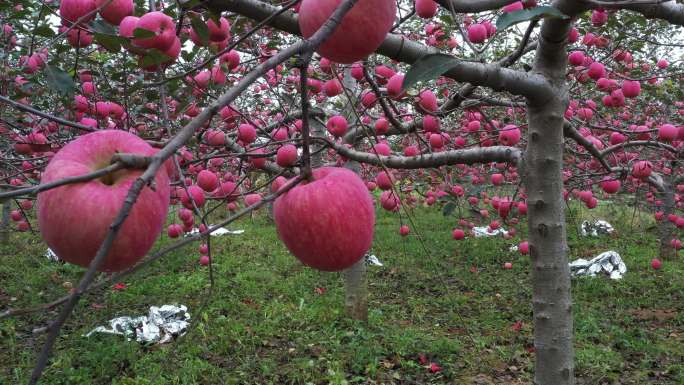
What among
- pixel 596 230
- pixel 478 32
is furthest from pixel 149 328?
pixel 596 230

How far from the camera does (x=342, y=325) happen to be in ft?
16.6

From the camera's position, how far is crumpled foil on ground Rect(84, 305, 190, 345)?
4.61 meters

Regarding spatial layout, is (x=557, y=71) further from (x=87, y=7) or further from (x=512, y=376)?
(x=512, y=376)

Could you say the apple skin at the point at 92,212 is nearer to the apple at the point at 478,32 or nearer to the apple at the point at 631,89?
the apple at the point at 478,32

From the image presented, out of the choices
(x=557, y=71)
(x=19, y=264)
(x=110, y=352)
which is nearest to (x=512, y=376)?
(x=557, y=71)

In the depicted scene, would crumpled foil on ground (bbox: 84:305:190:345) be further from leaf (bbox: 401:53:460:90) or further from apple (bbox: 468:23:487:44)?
leaf (bbox: 401:53:460:90)

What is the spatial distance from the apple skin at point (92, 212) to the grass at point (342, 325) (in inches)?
69.0

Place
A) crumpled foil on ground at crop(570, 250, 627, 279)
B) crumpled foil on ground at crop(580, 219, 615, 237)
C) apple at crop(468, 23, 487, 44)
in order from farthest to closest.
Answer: crumpled foil on ground at crop(580, 219, 615, 237) < crumpled foil on ground at crop(570, 250, 627, 279) < apple at crop(468, 23, 487, 44)

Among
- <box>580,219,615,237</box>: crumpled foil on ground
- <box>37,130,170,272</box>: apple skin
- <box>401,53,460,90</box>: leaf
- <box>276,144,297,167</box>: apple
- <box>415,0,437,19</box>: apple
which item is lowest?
<box>37,130,170,272</box>: apple skin

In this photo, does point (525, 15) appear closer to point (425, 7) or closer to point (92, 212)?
point (92, 212)

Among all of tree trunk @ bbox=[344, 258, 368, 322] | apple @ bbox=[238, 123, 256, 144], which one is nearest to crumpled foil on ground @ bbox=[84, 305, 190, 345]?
tree trunk @ bbox=[344, 258, 368, 322]

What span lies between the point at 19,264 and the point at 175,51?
7.58 metres

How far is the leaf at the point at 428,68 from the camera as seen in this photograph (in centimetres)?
80

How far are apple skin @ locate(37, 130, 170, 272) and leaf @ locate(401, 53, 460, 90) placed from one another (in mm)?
419
